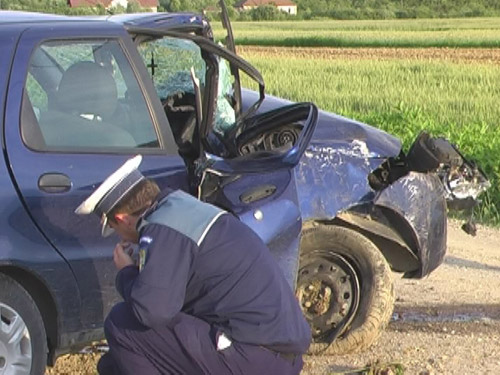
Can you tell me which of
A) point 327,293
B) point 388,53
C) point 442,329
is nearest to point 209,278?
point 327,293

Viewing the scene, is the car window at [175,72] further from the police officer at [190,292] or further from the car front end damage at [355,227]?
the police officer at [190,292]

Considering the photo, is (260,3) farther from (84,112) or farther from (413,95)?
(84,112)

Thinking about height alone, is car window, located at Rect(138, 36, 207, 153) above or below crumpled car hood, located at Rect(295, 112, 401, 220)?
above

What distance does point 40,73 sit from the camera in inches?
185

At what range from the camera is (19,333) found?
440 centimetres

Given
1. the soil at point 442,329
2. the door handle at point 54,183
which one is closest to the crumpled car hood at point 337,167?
the soil at point 442,329

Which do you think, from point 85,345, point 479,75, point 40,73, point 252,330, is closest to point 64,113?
point 40,73

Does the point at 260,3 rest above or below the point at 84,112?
below

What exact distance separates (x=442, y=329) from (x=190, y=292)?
277cm

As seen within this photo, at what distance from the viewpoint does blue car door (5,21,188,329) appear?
177 inches

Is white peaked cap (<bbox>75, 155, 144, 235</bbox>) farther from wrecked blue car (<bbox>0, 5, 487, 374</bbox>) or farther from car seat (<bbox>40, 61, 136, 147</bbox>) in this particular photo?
car seat (<bbox>40, 61, 136, 147</bbox>)

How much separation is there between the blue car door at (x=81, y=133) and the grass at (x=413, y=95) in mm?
5324

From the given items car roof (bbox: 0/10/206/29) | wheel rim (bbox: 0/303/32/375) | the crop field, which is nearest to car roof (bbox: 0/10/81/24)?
car roof (bbox: 0/10/206/29)

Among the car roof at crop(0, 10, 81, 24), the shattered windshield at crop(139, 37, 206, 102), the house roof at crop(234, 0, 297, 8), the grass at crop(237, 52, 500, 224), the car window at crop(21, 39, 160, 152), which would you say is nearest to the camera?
the car window at crop(21, 39, 160, 152)
